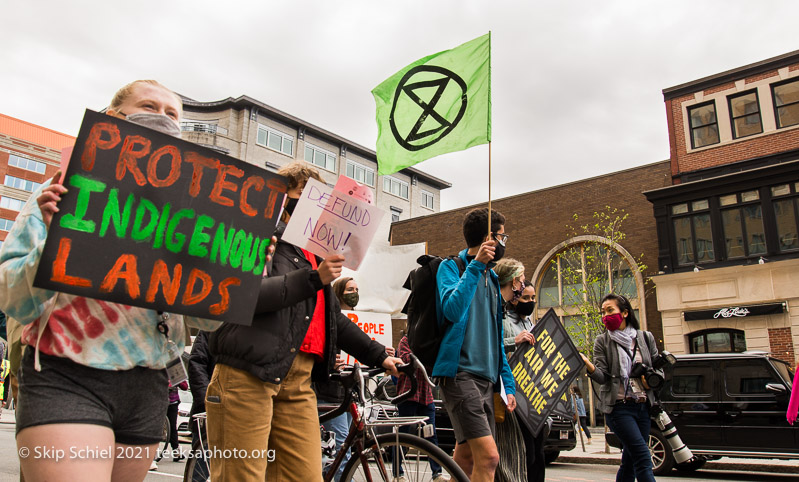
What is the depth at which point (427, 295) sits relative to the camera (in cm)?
437

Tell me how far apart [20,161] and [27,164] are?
0.89 m

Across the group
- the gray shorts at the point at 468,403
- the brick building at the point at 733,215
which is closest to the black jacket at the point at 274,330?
the gray shorts at the point at 468,403

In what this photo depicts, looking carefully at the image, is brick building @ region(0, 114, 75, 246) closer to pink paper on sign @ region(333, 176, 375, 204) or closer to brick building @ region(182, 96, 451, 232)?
brick building @ region(182, 96, 451, 232)

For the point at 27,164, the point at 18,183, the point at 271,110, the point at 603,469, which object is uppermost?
the point at 27,164

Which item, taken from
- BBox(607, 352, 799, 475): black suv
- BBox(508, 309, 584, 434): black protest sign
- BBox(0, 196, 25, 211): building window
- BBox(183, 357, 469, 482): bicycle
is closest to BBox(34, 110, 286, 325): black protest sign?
BBox(183, 357, 469, 482): bicycle

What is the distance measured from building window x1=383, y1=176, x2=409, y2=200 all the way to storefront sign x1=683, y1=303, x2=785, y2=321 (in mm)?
34315

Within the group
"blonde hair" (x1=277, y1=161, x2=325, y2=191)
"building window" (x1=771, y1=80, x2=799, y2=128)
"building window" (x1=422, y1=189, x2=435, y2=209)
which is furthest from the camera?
"building window" (x1=422, y1=189, x2=435, y2=209)

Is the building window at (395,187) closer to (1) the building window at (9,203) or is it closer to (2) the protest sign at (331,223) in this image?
(1) the building window at (9,203)

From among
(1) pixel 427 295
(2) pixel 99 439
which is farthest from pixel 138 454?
(1) pixel 427 295

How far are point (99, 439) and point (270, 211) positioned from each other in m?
1.10

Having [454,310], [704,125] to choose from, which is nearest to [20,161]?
[704,125]

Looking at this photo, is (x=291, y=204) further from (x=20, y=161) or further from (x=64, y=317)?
(x=20, y=161)

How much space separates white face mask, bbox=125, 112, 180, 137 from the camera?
2.35 meters

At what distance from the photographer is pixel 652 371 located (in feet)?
17.6
